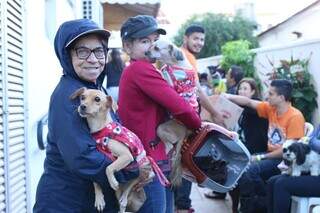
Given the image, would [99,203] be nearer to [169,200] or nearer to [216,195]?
[169,200]

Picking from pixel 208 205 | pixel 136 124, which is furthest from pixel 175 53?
pixel 208 205

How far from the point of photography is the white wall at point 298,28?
2302 centimetres

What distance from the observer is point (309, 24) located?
23.8 metres

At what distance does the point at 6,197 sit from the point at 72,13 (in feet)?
15.7

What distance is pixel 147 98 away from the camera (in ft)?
10.5

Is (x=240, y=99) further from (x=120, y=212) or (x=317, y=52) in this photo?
(x=120, y=212)

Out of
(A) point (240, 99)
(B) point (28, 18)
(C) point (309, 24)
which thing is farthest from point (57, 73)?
(C) point (309, 24)

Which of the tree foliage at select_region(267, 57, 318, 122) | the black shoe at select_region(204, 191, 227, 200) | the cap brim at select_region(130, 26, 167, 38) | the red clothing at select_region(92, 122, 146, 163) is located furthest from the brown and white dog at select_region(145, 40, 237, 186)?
the black shoe at select_region(204, 191, 227, 200)

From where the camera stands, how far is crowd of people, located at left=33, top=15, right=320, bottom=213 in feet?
7.29

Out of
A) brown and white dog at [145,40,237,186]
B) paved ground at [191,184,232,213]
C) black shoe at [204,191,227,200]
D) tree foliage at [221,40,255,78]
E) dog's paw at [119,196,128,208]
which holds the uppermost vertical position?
tree foliage at [221,40,255,78]

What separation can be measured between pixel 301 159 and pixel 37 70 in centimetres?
256

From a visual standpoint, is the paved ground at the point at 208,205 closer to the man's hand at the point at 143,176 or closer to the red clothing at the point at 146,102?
the red clothing at the point at 146,102

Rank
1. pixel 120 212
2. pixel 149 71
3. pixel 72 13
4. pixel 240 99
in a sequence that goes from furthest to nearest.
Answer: pixel 72 13
pixel 240 99
pixel 149 71
pixel 120 212

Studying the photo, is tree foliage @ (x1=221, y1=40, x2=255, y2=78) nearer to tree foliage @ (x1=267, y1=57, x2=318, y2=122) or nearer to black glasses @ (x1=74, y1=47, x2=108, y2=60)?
tree foliage @ (x1=267, y1=57, x2=318, y2=122)
